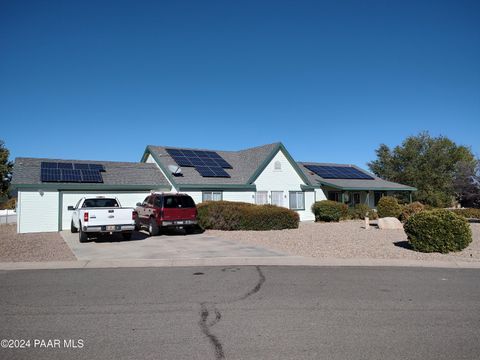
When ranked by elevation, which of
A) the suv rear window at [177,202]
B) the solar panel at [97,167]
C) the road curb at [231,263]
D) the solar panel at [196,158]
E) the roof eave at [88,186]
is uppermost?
the solar panel at [196,158]

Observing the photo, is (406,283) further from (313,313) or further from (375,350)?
(375,350)

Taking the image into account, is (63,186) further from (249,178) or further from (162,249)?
(249,178)

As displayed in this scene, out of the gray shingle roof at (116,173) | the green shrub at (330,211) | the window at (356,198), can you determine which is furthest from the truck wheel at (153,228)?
the window at (356,198)

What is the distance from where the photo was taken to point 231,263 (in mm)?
11086

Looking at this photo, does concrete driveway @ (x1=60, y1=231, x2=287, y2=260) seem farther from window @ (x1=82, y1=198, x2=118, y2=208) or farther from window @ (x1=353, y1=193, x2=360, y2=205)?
window @ (x1=353, y1=193, x2=360, y2=205)

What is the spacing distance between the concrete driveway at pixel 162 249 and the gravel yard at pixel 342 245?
110 cm

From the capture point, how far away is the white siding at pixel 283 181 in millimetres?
27781

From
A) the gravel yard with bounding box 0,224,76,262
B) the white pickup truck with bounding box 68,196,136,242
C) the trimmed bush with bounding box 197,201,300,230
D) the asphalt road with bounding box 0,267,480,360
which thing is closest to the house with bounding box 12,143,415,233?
the trimmed bush with bounding box 197,201,300,230

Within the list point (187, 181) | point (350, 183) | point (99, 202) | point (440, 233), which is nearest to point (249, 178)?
point (187, 181)

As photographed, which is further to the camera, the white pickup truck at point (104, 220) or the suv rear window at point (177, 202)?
the suv rear window at point (177, 202)

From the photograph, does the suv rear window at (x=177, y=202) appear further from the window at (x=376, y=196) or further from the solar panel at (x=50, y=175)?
the window at (x=376, y=196)

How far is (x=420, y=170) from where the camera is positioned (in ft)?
165

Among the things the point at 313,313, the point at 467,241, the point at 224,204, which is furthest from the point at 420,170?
the point at 313,313

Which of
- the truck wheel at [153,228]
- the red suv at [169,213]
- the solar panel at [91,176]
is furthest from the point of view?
the solar panel at [91,176]
